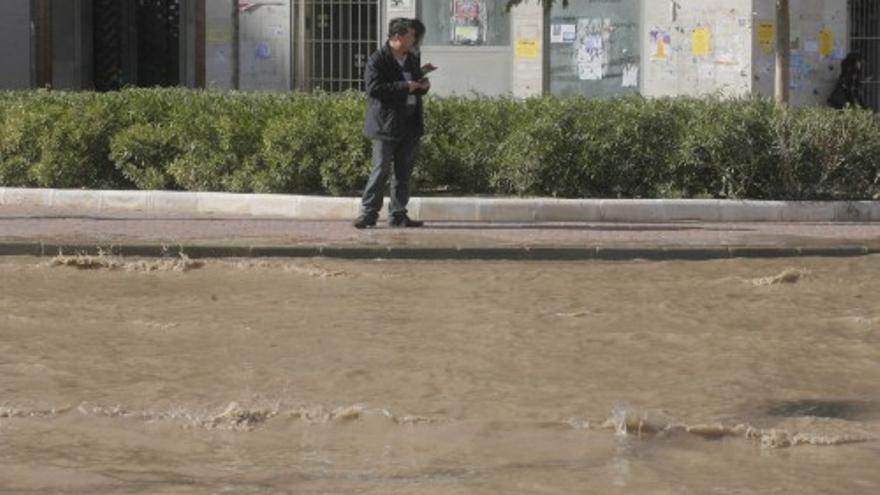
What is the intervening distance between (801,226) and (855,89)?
8.66 m

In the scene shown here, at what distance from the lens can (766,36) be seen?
25141 mm

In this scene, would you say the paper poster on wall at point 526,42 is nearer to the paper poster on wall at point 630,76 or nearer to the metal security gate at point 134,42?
the paper poster on wall at point 630,76

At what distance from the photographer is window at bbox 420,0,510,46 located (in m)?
26.0

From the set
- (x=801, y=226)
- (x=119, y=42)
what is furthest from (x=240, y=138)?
(x=119, y=42)

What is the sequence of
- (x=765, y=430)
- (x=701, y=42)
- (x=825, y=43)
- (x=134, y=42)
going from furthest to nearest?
1. (x=134, y=42)
2. (x=825, y=43)
3. (x=701, y=42)
4. (x=765, y=430)

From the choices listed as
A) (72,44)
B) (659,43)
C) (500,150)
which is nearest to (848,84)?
(659,43)

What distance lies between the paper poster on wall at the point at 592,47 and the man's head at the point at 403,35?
29.5ft

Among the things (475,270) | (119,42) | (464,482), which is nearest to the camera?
(464,482)

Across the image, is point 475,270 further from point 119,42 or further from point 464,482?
point 119,42

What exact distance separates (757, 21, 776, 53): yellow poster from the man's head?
9297mm

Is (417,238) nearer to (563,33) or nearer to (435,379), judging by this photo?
(435,379)

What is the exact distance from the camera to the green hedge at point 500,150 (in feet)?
61.1

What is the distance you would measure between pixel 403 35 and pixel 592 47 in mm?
9164

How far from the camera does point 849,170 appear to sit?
18.8 meters
